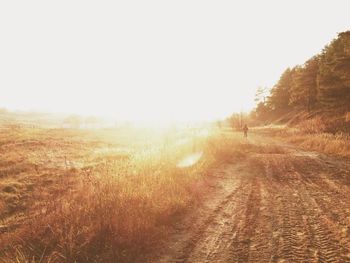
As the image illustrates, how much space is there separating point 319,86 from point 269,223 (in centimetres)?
3522

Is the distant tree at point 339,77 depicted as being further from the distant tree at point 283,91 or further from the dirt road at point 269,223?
the distant tree at point 283,91

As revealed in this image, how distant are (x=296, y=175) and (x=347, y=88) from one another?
999 inches

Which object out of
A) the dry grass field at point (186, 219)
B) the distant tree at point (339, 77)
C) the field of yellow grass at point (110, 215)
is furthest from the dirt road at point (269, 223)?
the distant tree at point (339, 77)

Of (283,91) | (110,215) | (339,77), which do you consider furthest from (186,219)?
(283,91)

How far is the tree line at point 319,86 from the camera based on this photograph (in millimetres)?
29538

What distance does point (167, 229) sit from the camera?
20.0 ft

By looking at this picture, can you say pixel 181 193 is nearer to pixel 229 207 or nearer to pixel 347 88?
pixel 229 207

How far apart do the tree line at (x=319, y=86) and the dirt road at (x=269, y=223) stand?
872 inches

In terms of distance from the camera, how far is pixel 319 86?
36.4 metres

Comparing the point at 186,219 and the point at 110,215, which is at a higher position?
the point at 110,215

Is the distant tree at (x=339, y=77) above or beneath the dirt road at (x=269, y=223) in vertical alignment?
above

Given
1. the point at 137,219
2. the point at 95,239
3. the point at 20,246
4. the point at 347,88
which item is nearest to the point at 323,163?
the point at 137,219

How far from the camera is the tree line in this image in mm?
29538

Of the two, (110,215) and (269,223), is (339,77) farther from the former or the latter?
(110,215)
